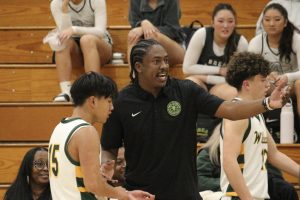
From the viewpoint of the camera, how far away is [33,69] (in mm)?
6395

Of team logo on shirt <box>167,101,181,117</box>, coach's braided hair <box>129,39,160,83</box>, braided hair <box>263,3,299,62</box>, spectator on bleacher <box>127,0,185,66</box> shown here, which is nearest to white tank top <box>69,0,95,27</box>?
spectator on bleacher <box>127,0,185,66</box>

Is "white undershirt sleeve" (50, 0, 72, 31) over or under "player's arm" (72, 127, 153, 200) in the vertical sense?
over

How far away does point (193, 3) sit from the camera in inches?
286

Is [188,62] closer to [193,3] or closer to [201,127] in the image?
[201,127]

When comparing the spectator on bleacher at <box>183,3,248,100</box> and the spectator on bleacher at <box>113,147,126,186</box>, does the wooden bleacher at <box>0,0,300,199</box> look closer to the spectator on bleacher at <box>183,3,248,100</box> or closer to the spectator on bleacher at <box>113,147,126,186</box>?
the spectator on bleacher at <box>183,3,248,100</box>

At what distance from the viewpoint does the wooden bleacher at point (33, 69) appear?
5934mm

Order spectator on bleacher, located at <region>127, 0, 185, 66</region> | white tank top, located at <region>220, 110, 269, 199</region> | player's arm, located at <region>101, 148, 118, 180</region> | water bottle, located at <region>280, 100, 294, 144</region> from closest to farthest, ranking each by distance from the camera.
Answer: player's arm, located at <region>101, 148, 118, 180</region>
white tank top, located at <region>220, 110, 269, 199</region>
water bottle, located at <region>280, 100, 294, 144</region>
spectator on bleacher, located at <region>127, 0, 185, 66</region>

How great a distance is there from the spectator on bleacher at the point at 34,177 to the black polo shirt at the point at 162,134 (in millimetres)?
856

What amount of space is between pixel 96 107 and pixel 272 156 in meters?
1.20

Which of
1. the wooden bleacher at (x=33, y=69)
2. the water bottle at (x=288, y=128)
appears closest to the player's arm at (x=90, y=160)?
the wooden bleacher at (x=33, y=69)

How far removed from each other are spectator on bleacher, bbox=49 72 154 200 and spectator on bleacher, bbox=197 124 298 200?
4.44ft

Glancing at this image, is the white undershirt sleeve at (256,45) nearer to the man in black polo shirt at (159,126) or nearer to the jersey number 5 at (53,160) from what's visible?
the man in black polo shirt at (159,126)

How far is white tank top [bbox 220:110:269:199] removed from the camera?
13.4 feet

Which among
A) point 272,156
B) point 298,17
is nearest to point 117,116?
point 272,156
